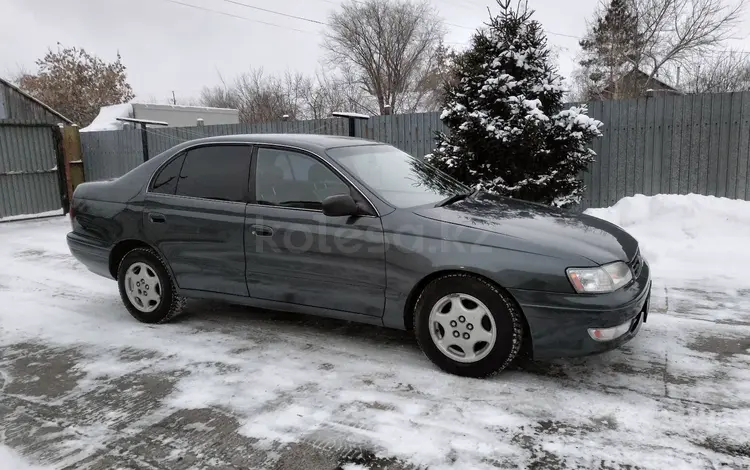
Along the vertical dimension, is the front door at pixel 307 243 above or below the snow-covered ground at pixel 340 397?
above

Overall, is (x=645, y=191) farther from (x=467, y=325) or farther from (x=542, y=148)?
(x=467, y=325)

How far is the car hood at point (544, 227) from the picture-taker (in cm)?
343

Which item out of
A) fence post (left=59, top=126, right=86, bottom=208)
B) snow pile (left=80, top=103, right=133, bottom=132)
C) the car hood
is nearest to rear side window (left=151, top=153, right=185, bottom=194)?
the car hood

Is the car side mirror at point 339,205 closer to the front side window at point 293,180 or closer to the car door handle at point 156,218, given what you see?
the front side window at point 293,180

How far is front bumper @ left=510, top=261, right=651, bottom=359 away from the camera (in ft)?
10.7

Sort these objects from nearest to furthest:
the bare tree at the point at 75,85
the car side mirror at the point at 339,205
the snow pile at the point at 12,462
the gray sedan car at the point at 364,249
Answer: the snow pile at the point at 12,462, the gray sedan car at the point at 364,249, the car side mirror at the point at 339,205, the bare tree at the point at 75,85

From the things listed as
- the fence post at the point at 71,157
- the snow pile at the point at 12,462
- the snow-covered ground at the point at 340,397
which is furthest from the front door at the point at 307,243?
the fence post at the point at 71,157

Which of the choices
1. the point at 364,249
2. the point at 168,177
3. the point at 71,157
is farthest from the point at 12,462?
the point at 71,157

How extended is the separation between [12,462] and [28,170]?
12246 mm

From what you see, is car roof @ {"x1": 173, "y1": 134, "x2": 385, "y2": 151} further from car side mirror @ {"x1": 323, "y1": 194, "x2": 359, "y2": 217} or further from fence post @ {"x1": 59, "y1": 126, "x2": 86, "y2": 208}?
fence post @ {"x1": 59, "y1": 126, "x2": 86, "y2": 208}

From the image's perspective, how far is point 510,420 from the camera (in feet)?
10.0

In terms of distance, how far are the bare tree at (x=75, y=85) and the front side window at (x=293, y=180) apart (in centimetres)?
2768

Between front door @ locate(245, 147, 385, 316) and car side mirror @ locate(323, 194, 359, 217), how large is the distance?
9 cm

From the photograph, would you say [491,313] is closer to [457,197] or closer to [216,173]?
[457,197]
